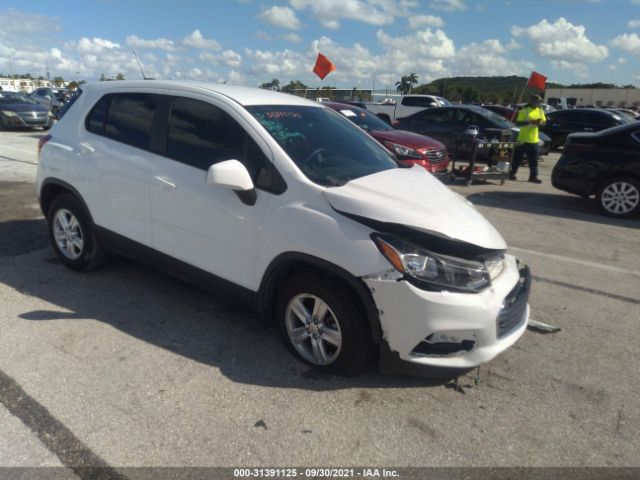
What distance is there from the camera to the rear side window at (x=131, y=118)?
3797 mm

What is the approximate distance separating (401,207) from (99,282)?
3034 millimetres

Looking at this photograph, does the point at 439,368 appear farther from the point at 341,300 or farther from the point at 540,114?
the point at 540,114

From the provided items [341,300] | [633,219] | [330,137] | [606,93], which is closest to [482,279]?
[341,300]

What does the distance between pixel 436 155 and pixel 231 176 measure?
709cm

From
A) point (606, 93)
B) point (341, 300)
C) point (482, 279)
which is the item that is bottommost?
point (341, 300)

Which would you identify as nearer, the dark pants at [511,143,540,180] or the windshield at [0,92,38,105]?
the dark pants at [511,143,540,180]

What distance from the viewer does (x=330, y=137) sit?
12.0 feet

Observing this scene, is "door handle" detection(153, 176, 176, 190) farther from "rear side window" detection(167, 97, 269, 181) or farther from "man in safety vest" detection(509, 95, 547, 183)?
"man in safety vest" detection(509, 95, 547, 183)

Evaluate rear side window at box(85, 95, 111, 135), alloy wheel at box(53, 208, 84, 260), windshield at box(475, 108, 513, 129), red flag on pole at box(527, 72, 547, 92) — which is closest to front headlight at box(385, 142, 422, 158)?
windshield at box(475, 108, 513, 129)

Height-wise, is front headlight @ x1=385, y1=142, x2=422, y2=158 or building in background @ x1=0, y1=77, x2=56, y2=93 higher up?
building in background @ x1=0, y1=77, x2=56, y2=93

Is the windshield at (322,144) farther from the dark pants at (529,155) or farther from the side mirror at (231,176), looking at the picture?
the dark pants at (529,155)

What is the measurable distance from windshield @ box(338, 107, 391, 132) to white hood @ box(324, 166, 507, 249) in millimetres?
6725

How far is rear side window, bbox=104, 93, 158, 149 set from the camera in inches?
149

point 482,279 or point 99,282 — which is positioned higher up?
point 482,279
